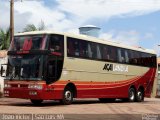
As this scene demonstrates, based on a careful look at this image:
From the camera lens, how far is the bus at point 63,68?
2142cm

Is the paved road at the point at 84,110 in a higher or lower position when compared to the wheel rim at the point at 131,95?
lower

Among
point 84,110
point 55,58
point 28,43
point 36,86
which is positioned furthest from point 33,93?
point 84,110

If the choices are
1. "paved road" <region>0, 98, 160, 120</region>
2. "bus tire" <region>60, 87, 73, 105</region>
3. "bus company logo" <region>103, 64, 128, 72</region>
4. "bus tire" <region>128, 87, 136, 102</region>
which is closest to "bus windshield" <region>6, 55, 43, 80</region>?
"paved road" <region>0, 98, 160, 120</region>

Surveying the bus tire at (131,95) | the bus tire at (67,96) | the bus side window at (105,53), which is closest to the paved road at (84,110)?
the bus tire at (67,96)

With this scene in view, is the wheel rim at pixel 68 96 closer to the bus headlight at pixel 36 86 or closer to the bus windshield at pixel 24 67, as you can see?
the bus headlight at pixel 36 86

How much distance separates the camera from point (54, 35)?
21828 millimetres

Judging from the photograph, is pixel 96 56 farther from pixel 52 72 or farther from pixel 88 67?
pixel 52 72

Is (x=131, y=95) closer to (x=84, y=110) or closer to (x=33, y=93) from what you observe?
(x=33, y=93)

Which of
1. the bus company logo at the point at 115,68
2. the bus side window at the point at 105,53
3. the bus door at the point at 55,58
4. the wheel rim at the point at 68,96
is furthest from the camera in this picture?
the bus company logo at the point at 115,68

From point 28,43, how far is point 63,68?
2.03 metres

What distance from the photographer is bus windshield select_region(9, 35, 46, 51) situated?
853 inches

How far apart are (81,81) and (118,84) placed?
4255 mm

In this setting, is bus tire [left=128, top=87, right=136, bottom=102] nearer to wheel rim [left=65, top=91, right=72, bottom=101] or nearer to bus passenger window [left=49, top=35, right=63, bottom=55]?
wheel rim [left=65, top=91, right=72, bottom=101]

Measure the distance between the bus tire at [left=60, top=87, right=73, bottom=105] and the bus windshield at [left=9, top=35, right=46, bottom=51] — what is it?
106 inches
